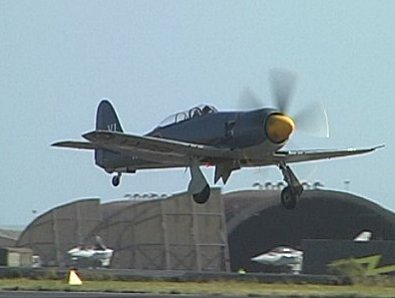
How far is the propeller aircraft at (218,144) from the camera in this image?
4903 cm

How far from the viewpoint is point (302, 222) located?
109m

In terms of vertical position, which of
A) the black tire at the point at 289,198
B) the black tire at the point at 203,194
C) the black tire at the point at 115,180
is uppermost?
the black tire at the point at 115,180

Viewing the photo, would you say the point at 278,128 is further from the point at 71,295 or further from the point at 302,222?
the point at 302,222

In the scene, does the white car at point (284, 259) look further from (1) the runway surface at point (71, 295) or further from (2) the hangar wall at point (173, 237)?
(1) the runway surface at point (71, 295)

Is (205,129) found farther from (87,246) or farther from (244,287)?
(87,246)

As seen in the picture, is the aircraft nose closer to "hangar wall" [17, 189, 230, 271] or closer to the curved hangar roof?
"hangar wall" [17, 189, 230, 271]

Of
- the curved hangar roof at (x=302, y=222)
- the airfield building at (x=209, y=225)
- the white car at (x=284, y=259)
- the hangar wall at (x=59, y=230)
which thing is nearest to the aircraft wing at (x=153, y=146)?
the white car at (x=284, y=259)

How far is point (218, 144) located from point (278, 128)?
3.06 metres

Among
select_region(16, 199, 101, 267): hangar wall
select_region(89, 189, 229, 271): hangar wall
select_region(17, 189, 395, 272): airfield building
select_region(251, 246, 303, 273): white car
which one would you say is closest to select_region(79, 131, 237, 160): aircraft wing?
select_region(251, 246, 303, 273): white car

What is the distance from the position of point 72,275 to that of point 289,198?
12.5m

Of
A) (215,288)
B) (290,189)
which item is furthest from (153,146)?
(215,288)

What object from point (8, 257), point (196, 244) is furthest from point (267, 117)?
point (196, 244)

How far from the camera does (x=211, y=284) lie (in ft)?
182

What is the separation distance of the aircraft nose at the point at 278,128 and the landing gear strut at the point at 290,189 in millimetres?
1447
